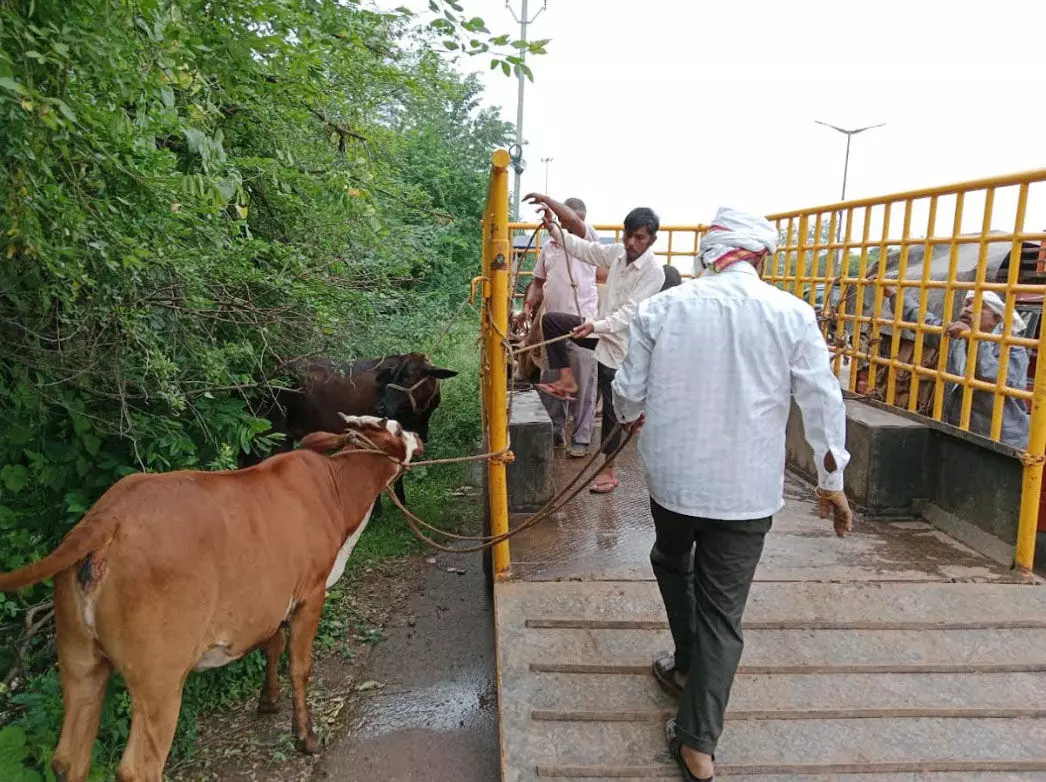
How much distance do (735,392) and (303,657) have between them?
6.57 ft

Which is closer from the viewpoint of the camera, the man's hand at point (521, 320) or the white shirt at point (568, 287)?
the white shirt at point (568, 287)

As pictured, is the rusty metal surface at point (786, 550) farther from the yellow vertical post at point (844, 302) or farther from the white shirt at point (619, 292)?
the yellow vertical post at point (844, 302)

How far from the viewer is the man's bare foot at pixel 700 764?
2629 mm

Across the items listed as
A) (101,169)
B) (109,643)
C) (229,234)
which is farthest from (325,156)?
(109,643)

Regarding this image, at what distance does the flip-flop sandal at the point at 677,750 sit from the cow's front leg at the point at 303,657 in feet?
4.64

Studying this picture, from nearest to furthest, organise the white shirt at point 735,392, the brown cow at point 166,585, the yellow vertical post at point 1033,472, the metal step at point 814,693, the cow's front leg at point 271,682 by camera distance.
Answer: the brown cow at point 166,585, the white shirt at point 735,392, the metal step at point 814,693, the cow's front leg at point 271,682, the yellow vertical post at point 1033,472

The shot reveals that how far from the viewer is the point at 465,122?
15953 mm

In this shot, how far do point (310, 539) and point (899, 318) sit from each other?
3.72 metres

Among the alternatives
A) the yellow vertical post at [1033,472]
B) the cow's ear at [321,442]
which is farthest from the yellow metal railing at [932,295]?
the cow's ear at [321,442]

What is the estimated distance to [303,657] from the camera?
323 centimetres

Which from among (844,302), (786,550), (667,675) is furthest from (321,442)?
(844,302)

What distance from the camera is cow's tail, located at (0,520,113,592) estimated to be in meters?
2.29

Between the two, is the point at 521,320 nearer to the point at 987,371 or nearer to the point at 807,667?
the point at 987,371

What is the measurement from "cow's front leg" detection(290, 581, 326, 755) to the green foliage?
0.48 metres
